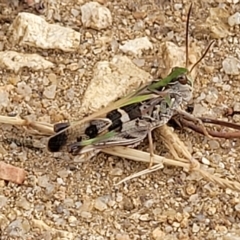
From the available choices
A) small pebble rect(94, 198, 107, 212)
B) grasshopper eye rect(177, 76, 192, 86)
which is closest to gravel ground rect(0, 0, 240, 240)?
small pebble rect(94, 198, 107, 212)

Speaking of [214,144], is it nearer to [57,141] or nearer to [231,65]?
[231,65]

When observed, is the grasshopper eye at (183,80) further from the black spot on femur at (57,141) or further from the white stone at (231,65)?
the black spot on femur at (57,141)

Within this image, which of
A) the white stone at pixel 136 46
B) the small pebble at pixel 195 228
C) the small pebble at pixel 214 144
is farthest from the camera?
the white stone at pixel 136 46

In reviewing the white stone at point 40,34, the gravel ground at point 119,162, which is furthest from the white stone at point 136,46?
the white stone at point 40,34

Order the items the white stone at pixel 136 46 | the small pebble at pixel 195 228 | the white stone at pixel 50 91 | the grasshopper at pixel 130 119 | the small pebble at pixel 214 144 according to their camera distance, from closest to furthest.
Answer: the small pebble at pixel 195 228 < the grasshopper at pixel 130 119 < the small pebble at pixel 214 144 < the white stone at pixel 50 91 < the white stone at pixel 136 46

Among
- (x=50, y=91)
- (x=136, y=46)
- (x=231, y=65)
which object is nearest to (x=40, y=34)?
(x=50, y=91)

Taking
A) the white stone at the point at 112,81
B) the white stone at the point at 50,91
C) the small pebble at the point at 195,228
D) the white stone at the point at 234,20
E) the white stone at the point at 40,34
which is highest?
the white stone at the point at 234,20

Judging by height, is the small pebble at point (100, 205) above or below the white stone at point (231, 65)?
below

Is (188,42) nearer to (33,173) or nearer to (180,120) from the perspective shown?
(180,120)
